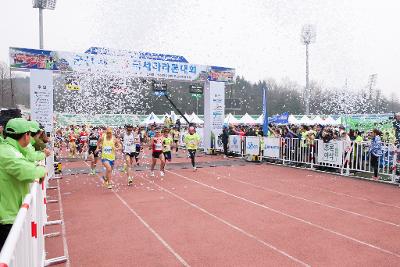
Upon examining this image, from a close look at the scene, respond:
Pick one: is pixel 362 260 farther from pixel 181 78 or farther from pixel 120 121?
pixel 120 121

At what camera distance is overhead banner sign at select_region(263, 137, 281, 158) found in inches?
656

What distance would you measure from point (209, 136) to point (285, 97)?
62569 millimetres

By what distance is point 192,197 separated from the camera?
379 inches

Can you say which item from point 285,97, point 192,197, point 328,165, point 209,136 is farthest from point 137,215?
point 285,97

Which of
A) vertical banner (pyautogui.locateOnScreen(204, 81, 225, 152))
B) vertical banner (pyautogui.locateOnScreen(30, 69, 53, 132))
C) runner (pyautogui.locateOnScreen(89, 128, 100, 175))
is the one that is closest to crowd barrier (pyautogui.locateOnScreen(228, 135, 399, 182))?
vertical banner (pyautogui.locateOnScreen(204, 81, 225, 152))

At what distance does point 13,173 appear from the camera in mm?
3291

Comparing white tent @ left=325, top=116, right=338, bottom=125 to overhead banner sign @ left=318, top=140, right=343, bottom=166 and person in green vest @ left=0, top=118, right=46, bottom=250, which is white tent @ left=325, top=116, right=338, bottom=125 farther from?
person in green vest @ left=0, top=118, right=46, bottom=250

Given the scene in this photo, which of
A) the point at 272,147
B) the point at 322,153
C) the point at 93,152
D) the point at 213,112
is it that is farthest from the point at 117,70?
the point at 322,153

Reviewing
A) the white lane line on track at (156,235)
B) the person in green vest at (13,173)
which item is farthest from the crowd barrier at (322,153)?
the person in green vest at (13,173)

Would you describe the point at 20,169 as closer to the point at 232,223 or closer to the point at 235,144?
the point at 232,223

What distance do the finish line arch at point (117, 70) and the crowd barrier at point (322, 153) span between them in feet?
12.1

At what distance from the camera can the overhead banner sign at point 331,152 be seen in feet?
44.3

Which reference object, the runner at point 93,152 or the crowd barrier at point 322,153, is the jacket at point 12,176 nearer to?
the runner at point 93,152

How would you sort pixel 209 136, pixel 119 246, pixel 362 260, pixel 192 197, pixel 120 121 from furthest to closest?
pixel 120 121
pixel 209 136
pixel 192 197
pixel 119 246
pixel 362 260
